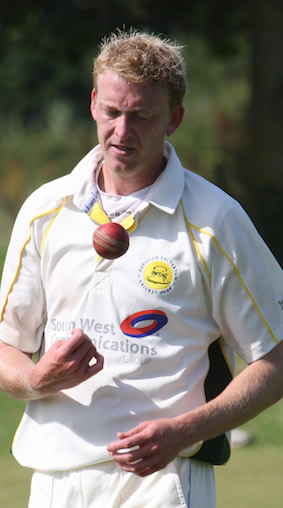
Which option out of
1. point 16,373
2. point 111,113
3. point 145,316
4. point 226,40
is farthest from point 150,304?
point 226,40

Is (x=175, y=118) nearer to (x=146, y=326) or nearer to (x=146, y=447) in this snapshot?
(x=146, y=326)

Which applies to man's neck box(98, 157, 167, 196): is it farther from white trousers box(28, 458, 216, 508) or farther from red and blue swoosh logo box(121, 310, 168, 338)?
white trousers box(28, 458, 216, 508)

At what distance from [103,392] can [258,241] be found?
2.20 feet

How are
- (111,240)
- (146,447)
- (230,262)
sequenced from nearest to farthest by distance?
(146,447)
(111,240)
(230,262)

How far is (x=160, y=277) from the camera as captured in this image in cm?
299

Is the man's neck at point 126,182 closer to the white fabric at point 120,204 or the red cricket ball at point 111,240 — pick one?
the white fabric at point 120,204

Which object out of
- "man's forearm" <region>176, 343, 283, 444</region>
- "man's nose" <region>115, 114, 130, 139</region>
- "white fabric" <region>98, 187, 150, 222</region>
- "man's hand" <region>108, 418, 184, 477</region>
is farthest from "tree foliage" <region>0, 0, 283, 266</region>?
"man's hand" <region>108, 418, 184, 477</region>

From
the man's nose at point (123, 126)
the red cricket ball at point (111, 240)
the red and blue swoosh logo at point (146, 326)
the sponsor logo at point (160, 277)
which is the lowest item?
the red and blue swoosh logo at point (146, 326)

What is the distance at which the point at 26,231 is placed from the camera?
3.15 m

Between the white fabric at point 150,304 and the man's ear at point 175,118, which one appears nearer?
the white fabric at point 150,304

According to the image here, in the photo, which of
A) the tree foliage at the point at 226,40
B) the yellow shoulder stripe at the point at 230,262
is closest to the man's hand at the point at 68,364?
the yellow shoulder stripe at the point at 230,262

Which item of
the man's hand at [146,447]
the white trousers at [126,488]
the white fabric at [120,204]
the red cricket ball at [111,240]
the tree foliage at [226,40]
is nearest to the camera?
the man's hand at [146,447]

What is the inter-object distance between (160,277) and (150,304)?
88mm

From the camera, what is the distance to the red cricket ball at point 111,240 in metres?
2.86
